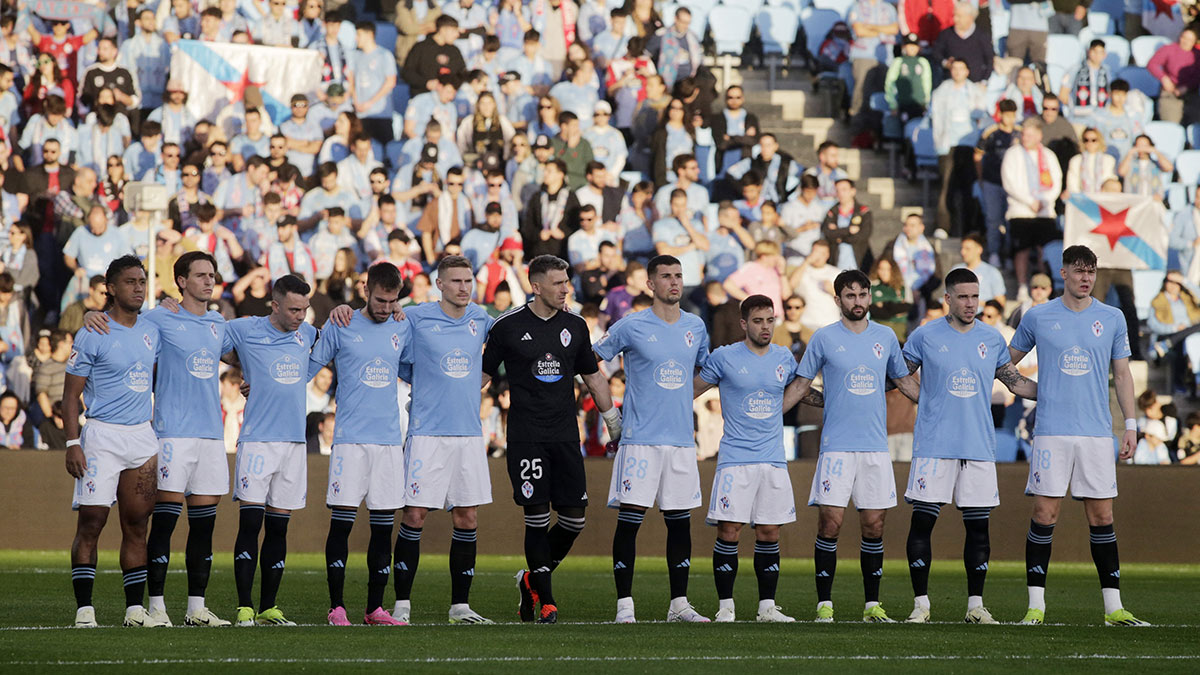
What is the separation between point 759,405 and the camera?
38.4 ft

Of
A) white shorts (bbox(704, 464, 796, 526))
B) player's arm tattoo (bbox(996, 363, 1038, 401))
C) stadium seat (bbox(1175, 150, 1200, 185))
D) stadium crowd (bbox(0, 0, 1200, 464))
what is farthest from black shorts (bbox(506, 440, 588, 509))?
stadium seat (bbox(1175, 150, 1200, 185))

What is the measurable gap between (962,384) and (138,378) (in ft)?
18.7

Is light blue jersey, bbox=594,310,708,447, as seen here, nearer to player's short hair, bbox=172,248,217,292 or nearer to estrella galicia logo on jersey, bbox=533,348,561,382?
estrella galicia logo on jersey, bbox=533,348,561,382

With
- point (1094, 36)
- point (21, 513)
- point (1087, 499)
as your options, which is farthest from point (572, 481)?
point (1094, 36)

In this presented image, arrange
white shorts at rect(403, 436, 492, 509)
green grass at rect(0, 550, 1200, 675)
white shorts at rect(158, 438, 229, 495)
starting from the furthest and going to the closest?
white shorts at rect(403, 436, 492, 509), white shorts at rect(158, 438, 229, 495), green grass at rect(0, 550, 1200, 675)

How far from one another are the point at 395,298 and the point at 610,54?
496 inches

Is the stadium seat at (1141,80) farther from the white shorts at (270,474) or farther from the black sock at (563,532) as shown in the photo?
the white shorts at (270,474)

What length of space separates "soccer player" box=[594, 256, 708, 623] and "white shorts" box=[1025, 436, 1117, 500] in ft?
8.09

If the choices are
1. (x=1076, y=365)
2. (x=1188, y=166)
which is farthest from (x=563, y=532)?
(x=1188, y=166)

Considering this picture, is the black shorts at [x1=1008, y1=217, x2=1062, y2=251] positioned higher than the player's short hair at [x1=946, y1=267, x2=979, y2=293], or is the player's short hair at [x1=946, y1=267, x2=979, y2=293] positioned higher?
the black shorts at [x1=1008, y1=217, x2=1062, y2=251]

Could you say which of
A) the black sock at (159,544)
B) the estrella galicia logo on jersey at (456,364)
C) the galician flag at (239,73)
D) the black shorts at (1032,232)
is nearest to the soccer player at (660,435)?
the estrella galicia logo on jersey at (456,364)

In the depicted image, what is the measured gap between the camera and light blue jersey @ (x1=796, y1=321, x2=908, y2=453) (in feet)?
38.4

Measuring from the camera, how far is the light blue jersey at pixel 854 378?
11.7 meters

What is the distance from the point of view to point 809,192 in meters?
21.3
